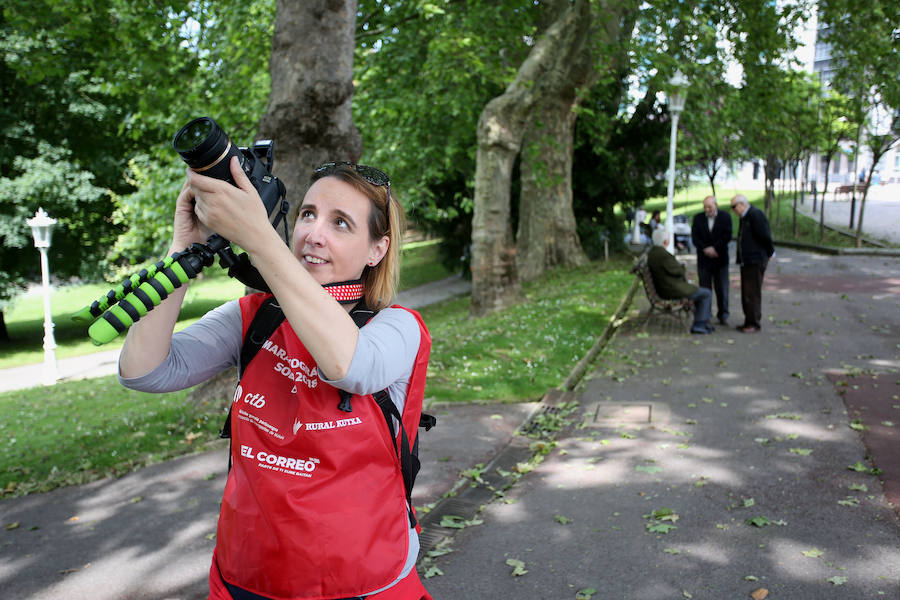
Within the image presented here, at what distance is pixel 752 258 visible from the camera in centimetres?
1297

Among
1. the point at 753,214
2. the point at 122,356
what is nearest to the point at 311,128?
the point at 122,356

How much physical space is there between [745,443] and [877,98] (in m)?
26.9

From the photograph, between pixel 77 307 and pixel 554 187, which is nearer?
pixel 554 187

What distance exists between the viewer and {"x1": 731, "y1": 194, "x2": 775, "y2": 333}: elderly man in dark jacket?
42.0ft

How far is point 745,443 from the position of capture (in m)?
7.18

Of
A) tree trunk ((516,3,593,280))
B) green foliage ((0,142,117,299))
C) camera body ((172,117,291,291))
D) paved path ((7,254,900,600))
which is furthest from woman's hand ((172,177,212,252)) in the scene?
green foliage ((0,142,117,299))

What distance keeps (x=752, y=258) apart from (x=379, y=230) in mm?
11779

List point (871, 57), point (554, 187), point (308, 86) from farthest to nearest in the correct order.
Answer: point (554, 187) → point (871, 57) → point (308, 86)

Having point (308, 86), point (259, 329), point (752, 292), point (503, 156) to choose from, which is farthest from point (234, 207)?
point (503, 156)

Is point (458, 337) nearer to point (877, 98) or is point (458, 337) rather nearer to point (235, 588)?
point (235, 588)

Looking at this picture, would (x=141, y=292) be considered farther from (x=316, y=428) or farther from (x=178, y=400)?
(x=178, y=400)

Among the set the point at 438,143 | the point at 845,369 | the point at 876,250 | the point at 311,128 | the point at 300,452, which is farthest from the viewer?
the point at 876,250

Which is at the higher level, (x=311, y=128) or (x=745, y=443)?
(x=311, y=128)

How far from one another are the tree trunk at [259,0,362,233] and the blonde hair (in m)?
5.91
